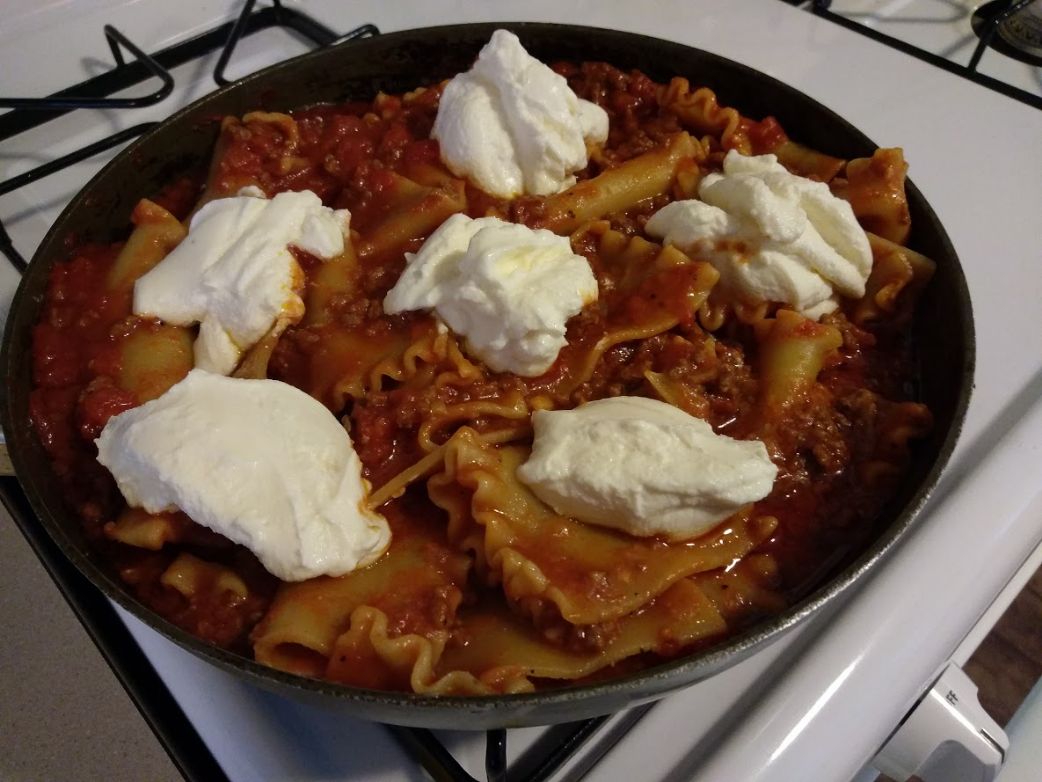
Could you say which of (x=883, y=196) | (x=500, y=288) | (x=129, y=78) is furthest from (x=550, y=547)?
(x=129, y=78)

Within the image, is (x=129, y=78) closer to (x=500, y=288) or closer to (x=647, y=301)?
(x=500, y=288)

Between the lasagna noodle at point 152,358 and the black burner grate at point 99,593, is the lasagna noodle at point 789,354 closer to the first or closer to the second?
the black burner grate at point 99,593

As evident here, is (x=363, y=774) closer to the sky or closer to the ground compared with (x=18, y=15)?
closer to the ground

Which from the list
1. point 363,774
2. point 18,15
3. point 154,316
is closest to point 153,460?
point 154,316

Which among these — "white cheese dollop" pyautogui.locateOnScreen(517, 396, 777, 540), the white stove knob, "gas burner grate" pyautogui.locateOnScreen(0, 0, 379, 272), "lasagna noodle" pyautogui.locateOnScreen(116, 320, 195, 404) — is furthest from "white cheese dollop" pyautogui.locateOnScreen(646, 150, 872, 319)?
"gas burner grate" pyautogui.locateOnScreen(0, 0, 379, 272)

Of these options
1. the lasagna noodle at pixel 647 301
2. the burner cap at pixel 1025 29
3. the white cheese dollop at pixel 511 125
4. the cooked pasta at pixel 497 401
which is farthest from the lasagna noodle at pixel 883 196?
the burner cap at pixel 1025 29

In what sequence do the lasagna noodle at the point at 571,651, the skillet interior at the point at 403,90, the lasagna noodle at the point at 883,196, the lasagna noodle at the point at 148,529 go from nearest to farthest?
1. the skillet interior at the point at 403,90
2. the lasagna noodle at the point at 571,651
3. the lasagna noodle at the point at 148,529
4. the lasagna noodle at the point at 883,196

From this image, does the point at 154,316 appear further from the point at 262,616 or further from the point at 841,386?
the point at 841,386

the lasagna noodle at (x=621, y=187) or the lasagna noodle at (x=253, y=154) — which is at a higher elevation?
the lasagna noodle at (x=621, y=187)
